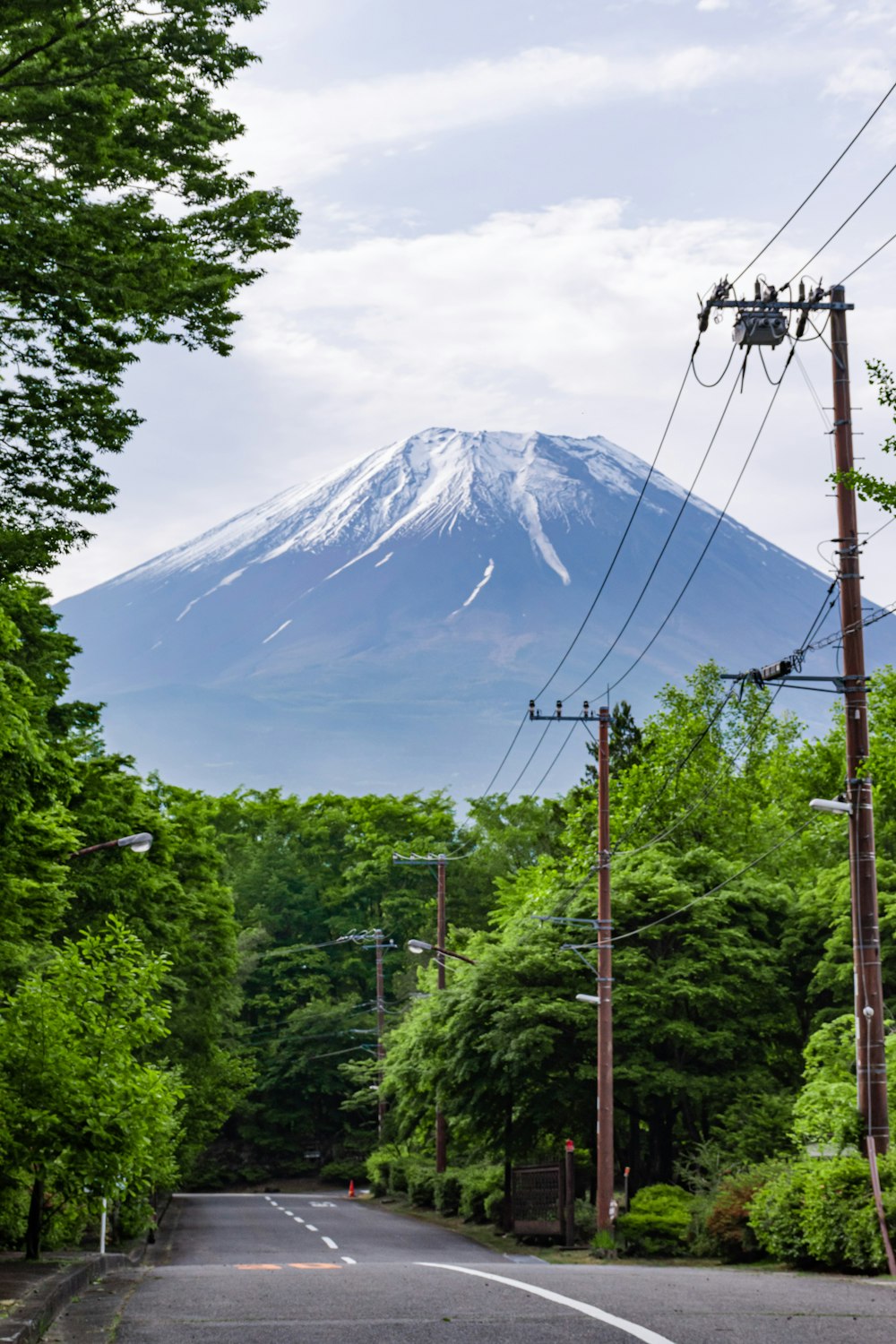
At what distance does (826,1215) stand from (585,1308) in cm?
832

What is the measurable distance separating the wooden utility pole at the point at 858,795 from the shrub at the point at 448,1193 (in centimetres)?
2551

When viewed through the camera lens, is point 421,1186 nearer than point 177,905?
No

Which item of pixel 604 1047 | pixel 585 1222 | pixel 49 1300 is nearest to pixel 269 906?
pixel 585 1222

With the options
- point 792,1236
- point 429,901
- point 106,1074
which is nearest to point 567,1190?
point 792,1236

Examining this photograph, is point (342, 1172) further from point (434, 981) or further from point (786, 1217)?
point (786, 1217)

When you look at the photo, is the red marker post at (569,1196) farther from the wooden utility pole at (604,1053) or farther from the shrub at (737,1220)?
the shrub at (737,1220)

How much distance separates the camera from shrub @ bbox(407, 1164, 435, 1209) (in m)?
48.7

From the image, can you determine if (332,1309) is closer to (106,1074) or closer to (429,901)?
(106,1074)

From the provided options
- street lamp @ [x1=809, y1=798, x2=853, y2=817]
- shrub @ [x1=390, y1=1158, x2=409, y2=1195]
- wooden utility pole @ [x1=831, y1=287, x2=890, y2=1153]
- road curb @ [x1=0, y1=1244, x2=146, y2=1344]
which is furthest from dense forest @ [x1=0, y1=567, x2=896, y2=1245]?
street lamp @ [x1=809, y1=798, x2=853, y2=817]

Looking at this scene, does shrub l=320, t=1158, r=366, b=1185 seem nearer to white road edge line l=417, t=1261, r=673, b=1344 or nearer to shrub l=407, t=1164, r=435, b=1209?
shrub l=407, t=1164, r=435, b=1209

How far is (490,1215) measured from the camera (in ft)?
128

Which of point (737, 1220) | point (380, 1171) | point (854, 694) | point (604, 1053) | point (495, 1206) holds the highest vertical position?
point (854, 694)

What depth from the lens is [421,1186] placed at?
1938 inches

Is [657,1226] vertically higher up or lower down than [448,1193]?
higher up
